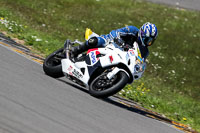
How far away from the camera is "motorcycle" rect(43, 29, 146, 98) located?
742 centimetres

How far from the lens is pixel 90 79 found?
25.7 ft

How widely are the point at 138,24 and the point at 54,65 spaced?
11.6 metres

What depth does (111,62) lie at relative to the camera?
768 centimetres

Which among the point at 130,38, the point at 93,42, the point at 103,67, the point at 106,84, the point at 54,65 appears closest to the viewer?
the point at 106,84

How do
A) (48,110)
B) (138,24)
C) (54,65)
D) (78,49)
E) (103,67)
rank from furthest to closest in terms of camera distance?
1. (138,24)
2. (54,65)
3. (78,49)
4. (103,67)
5. (48,110)

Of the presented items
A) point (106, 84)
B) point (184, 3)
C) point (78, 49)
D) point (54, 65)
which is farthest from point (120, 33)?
point (184, 3)

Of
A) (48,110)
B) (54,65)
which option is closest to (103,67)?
(54,65)

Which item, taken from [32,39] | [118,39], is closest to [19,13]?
[32,39]

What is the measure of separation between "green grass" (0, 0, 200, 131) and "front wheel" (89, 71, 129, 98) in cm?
313

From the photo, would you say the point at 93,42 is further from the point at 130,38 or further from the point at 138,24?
the point at 138,24

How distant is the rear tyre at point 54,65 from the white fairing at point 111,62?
16 centimetres

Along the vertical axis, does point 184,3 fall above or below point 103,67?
below

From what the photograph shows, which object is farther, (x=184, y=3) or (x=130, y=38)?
(x=184, y=3)

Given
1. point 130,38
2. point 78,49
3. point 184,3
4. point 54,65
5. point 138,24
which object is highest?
point 130,38
